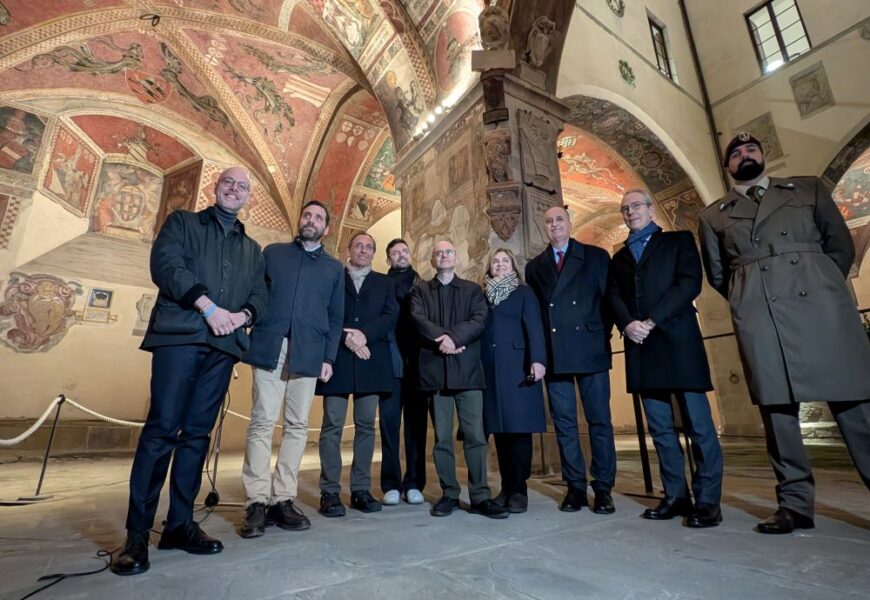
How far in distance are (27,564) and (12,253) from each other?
32.9ft

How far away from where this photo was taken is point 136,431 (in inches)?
372

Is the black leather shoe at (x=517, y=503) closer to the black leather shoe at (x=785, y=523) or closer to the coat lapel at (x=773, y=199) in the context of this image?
the black leather shoe at (x=785, y=523)

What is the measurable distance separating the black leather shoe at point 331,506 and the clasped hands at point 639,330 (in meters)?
1.81

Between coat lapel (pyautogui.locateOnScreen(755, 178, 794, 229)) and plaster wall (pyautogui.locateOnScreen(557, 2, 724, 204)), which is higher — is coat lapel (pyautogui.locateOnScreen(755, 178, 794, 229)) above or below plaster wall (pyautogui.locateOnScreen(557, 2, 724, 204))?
below

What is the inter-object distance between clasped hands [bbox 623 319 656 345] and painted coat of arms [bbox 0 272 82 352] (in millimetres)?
10926

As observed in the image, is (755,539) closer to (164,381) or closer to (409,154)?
(164,381)

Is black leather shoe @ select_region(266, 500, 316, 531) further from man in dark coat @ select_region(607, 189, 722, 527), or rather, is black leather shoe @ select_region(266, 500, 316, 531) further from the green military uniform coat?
the green military uniform coat

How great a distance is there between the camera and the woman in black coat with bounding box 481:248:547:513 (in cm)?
260

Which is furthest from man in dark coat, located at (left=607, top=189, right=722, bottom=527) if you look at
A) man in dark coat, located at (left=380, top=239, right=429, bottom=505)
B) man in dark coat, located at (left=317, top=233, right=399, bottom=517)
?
man in dark coat, located at (left=317, top=233, right=399, bottom=517)

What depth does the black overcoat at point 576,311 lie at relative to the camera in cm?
266

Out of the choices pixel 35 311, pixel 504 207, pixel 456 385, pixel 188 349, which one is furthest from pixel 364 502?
pixel 35 311

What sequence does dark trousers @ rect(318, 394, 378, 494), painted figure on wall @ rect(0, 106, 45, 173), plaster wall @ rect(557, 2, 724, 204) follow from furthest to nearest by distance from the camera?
painted figure on wall @ rect(0, 106, 45, 173) < plaster wall @ rect(557, 2, 724, 204) < dark trousers @ rect(318, 394, 378, 494)

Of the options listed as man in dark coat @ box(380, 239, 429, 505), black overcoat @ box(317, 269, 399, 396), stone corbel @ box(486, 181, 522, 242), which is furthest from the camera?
stone corbel @ box(486, 181, 522, 242)

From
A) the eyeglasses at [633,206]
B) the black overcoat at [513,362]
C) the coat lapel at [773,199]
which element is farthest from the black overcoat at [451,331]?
the coat lapel at [773,199]
